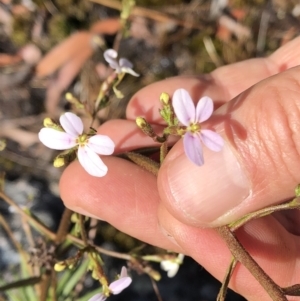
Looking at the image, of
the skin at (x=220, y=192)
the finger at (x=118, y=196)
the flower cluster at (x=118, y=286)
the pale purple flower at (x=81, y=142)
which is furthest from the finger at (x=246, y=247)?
the pale purple flower at (x=81, y=142)

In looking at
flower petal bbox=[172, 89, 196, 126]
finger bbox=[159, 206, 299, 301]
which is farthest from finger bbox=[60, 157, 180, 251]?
flower petal bbox=[172, 89, 196, 126]

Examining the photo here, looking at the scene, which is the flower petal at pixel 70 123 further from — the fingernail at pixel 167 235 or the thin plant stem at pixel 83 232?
the fingernail at pixel 167 235

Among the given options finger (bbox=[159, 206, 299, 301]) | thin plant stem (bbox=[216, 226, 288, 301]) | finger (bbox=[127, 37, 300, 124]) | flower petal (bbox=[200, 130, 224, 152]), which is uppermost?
flower petal (bbox=[200, 130, 224, 152])

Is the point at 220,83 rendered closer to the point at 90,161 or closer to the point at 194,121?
the point at 194,121

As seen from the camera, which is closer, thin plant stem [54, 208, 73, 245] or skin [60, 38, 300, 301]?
skin [60, 38, 300, 301]

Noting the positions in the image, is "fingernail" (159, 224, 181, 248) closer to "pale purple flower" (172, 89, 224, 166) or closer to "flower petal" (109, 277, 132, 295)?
"flower petal" (109, 277, 132, 295)

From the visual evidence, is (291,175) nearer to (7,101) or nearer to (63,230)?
(63,230)
